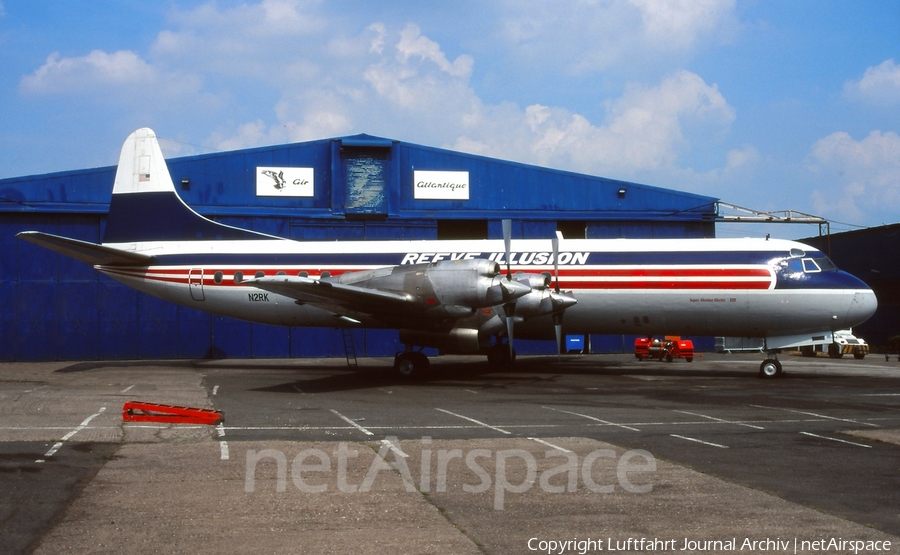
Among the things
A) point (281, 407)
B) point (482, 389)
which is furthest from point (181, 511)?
point (482, 389)

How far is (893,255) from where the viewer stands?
50.4m

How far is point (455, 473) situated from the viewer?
9602 mm

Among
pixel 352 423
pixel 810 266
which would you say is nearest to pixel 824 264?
pixel 810 266

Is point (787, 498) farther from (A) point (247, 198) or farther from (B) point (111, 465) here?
(A) point (247, 198)

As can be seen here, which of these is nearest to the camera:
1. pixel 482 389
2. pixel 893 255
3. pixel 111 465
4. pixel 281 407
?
pixel 111 465

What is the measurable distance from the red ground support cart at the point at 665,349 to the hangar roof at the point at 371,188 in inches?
306

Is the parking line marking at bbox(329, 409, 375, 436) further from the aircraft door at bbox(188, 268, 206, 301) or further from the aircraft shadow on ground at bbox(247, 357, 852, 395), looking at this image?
the aircraft door at bbox(188, 268, 206, 301)

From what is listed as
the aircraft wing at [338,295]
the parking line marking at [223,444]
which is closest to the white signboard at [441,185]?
the aircraft wing at [338,295]

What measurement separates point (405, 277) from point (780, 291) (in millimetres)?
11325

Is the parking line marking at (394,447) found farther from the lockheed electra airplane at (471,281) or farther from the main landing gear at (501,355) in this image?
the main landing gear at (501,355)

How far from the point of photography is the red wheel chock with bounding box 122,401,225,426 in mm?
14000

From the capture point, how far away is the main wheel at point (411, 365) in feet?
76.7

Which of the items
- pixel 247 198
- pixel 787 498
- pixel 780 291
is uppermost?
pixel 247 198

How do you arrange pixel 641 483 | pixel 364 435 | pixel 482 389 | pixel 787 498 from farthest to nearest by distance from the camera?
pixel 482 389 → pixel 364 435 → pixel 641 483 → pixel 787 498
